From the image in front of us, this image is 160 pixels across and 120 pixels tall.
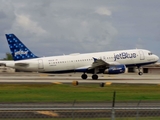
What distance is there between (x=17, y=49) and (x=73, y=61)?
26.7 ft

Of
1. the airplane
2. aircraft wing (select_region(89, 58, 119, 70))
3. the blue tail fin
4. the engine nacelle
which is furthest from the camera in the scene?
the blue tail fin

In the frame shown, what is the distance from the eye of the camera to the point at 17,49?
2440 inches

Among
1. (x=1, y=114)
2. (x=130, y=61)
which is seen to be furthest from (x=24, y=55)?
(x=1, y=114)

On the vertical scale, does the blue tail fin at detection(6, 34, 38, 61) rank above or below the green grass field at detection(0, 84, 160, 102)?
above

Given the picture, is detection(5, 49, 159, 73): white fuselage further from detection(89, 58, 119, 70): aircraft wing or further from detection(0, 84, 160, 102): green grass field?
detection(0, 84, 160, 102): green grass field

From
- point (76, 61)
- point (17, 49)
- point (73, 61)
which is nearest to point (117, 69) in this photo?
point (76, 61)

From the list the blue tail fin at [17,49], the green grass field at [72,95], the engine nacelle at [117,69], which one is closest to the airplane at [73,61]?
the blue tail fin at [17,49]

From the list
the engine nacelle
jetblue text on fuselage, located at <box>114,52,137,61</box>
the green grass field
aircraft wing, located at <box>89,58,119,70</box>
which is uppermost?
jetblue text on fuselage, located at <box>114,52,137,61</box>

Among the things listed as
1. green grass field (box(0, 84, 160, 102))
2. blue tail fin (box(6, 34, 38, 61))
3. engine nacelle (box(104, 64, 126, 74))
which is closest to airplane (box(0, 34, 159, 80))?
blue tail fin (box(6, 34, 38, 61))

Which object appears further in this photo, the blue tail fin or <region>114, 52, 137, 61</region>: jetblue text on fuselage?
the blue tail fin

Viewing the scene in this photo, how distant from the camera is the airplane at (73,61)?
60.4 metres

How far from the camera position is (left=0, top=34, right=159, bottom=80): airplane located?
6044cm

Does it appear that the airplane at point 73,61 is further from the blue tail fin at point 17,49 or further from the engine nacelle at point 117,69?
the engine nacelle at point 117,69

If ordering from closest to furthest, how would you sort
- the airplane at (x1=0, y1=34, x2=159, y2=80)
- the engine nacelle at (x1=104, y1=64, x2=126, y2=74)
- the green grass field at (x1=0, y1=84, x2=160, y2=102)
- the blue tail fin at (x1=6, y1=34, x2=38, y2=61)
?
the green grass field at (x1=0, y1=84, x2=160, y2=102) → the engine nacelle at (x1=104, y1=64, x2=126, y2=74) → the airplane at (x1=0, y1=34, x2=159, y2=80) → the blue tail fin at (x1=6, y1=34, x2=38, y2=61)
